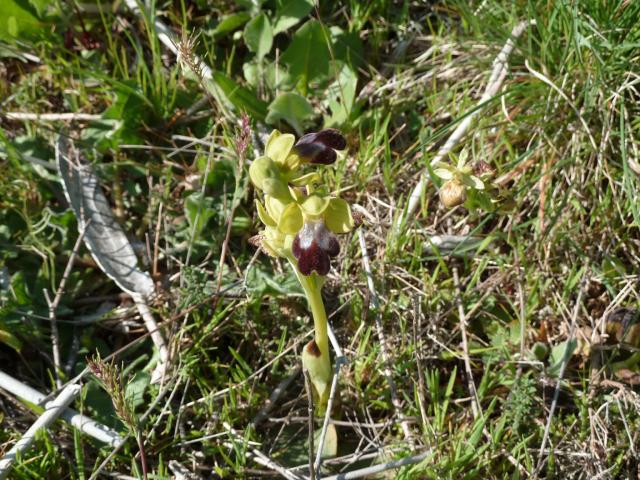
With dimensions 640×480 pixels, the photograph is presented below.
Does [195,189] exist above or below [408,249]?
above

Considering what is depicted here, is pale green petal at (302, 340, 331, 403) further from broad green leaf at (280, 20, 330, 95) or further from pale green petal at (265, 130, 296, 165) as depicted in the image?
broad green leaf at (280, 20, 330, 95)

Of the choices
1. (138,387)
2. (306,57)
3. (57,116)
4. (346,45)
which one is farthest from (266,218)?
(57,116)

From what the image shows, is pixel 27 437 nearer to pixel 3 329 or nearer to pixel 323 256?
pixel 3 329

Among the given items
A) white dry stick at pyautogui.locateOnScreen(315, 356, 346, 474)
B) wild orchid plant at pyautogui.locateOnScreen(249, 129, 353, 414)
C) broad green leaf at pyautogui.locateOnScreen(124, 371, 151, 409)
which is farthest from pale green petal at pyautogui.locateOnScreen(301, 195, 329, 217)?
broad green leaf at pyautogui.locateOnScreen(124, 371, 151, 409)

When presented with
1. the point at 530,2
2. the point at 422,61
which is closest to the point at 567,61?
the point at 530,2

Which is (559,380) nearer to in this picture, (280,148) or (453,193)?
(453,193)
